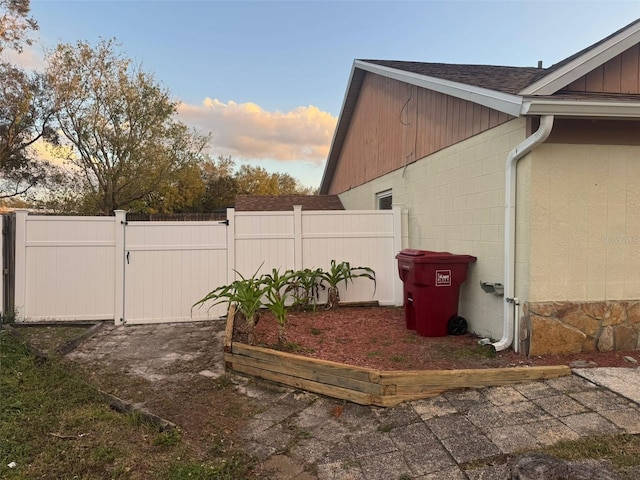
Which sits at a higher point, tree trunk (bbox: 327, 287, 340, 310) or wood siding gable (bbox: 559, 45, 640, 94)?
wood siding gable (bbox: 559, 45, 640, 94)

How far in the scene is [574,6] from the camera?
20.4 feet

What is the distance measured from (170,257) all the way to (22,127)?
48.0 ft

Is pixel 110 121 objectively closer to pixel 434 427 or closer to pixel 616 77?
pixel 616 77

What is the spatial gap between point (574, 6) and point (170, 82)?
17.3 m

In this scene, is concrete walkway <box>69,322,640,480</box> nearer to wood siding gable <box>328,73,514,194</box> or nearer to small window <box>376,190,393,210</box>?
wood siding gable <box>328,73,514,194</box>

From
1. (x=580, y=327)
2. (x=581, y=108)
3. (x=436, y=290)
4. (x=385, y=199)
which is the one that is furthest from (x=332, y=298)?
(x=581, y=108)

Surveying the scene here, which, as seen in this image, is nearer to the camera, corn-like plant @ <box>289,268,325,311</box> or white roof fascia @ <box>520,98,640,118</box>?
white roof fascia @ <box>520,98,640,118</box>

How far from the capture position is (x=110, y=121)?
17875 millimetres

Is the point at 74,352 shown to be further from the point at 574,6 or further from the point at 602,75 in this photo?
the point at 574,6

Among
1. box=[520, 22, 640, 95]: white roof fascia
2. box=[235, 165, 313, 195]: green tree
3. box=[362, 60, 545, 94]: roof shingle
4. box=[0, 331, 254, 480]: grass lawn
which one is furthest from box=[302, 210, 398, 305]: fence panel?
box=[235, 165, 313, 195]: green tree

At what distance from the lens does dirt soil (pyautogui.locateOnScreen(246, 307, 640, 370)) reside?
3922mm

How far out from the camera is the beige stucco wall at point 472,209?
4.56 meters

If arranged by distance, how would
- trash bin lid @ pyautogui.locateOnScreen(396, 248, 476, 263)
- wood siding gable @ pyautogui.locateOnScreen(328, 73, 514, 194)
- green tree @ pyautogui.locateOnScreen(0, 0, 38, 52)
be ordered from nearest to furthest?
trash bin lid @ pyautogui.locateOnScreen(396, 248, 476, 263), wood siding gable @ pyautogui.locateOnScreen(328, 73, 514, 194), green tree @ pyautogui.locateOnScreen(0, 0, 38, 52)

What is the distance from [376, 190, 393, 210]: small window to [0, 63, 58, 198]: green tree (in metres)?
14.8
